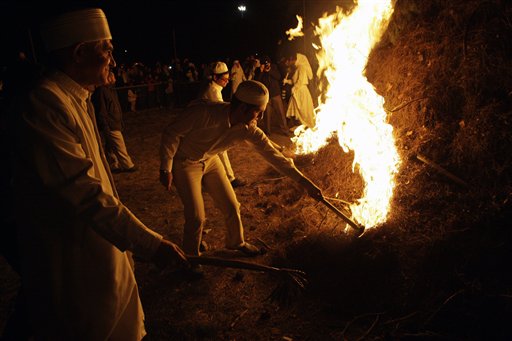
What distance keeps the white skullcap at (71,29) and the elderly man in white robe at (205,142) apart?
7.02 feet

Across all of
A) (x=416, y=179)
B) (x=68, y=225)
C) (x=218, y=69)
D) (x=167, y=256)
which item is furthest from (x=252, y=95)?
(x=218, y=69)

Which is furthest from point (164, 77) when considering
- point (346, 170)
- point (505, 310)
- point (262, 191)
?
point (505, 310)

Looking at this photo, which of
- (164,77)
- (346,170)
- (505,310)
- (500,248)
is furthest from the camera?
(164,77)

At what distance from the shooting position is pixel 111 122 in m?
8.66

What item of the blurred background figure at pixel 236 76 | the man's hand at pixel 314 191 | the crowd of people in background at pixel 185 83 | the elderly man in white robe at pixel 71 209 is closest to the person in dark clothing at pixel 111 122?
the crowd of people in background at pixel 185 83

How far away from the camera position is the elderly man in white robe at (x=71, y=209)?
6.79ft

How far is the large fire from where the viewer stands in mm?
5180

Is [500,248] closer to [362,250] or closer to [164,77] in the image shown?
[362,250]

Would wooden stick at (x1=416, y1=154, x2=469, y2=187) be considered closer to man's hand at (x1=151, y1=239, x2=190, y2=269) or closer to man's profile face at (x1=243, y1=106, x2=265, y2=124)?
man's profile face at (x1=243, y1=106, x2=265, y2=124)

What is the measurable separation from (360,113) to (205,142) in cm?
273

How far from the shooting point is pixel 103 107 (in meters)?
8.44

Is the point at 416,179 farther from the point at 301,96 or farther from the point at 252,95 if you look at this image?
the point at 301,96

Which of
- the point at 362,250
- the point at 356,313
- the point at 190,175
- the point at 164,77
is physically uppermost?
the point at 190,175

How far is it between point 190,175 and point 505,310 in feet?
12.2
